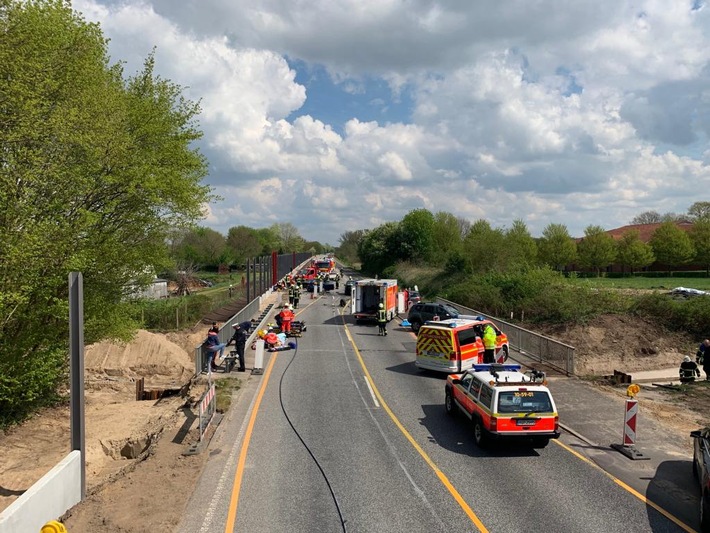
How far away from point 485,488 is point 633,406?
432 centimetres

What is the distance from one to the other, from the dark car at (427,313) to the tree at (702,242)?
67188 mm

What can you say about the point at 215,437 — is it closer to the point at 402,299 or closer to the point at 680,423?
the point at 680,423

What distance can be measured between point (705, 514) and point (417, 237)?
70.2 meters

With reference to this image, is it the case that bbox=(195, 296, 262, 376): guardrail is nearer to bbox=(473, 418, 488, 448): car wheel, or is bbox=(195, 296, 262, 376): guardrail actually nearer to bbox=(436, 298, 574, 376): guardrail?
bbox=(473, 418, 488, 448): car wheel

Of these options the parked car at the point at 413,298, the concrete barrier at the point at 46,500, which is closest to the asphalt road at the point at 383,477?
the concrete barrier at the point at 46,500

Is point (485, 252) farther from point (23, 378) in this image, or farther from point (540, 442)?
point (23, 378)

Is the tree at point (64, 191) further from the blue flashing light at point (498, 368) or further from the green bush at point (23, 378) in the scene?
the blue flashing light at point (498, 368)

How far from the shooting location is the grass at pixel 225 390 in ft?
49.6

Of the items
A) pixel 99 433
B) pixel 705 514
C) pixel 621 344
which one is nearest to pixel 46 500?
pixel 99 433

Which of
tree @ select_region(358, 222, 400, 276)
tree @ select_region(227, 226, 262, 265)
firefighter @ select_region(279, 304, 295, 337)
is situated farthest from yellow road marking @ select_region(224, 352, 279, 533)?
tree @ select_region(227, 226, 262, 265)

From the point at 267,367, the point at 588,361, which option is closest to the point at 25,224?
the point at 267,367

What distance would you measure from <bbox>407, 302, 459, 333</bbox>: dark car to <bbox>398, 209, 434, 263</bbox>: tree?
43.5 metres

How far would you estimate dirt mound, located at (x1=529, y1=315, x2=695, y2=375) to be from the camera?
24.8 m

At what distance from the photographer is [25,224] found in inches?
515
